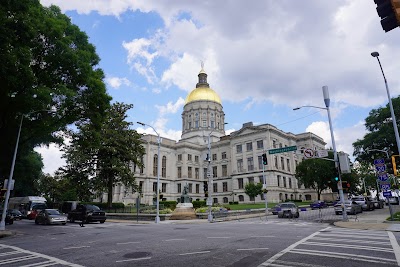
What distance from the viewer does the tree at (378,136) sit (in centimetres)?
3944

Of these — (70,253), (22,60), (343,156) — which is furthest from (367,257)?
(22,60)

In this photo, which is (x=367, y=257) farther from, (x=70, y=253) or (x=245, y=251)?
(x=70, y=253)

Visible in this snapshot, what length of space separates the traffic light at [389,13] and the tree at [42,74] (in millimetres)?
16318

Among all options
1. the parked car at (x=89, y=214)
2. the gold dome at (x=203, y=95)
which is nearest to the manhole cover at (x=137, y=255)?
the parked car at (x=89, y=214)

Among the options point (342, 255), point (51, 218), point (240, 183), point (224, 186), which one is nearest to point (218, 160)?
point (224, 186)

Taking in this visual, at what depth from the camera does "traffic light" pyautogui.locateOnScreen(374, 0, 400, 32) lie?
5617 millimetres

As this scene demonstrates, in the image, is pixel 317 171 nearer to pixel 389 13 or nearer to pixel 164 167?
pixel 164 167

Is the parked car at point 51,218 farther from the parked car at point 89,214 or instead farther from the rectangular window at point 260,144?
the rectangular window at point 260,144

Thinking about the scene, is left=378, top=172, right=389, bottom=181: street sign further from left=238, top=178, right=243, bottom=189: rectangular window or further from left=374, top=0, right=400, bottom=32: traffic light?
left=238, top=178, right=243, bottom=189: rectangular window

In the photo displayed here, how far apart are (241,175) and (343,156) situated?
52.1 m

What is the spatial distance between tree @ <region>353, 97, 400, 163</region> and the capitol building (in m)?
20.7

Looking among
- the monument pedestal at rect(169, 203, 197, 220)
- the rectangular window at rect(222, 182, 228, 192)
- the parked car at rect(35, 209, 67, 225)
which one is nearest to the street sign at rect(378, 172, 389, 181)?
the monument pedestal at rect(169, 203, 197, 220)

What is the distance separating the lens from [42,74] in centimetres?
2047

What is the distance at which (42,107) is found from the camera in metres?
20.2
